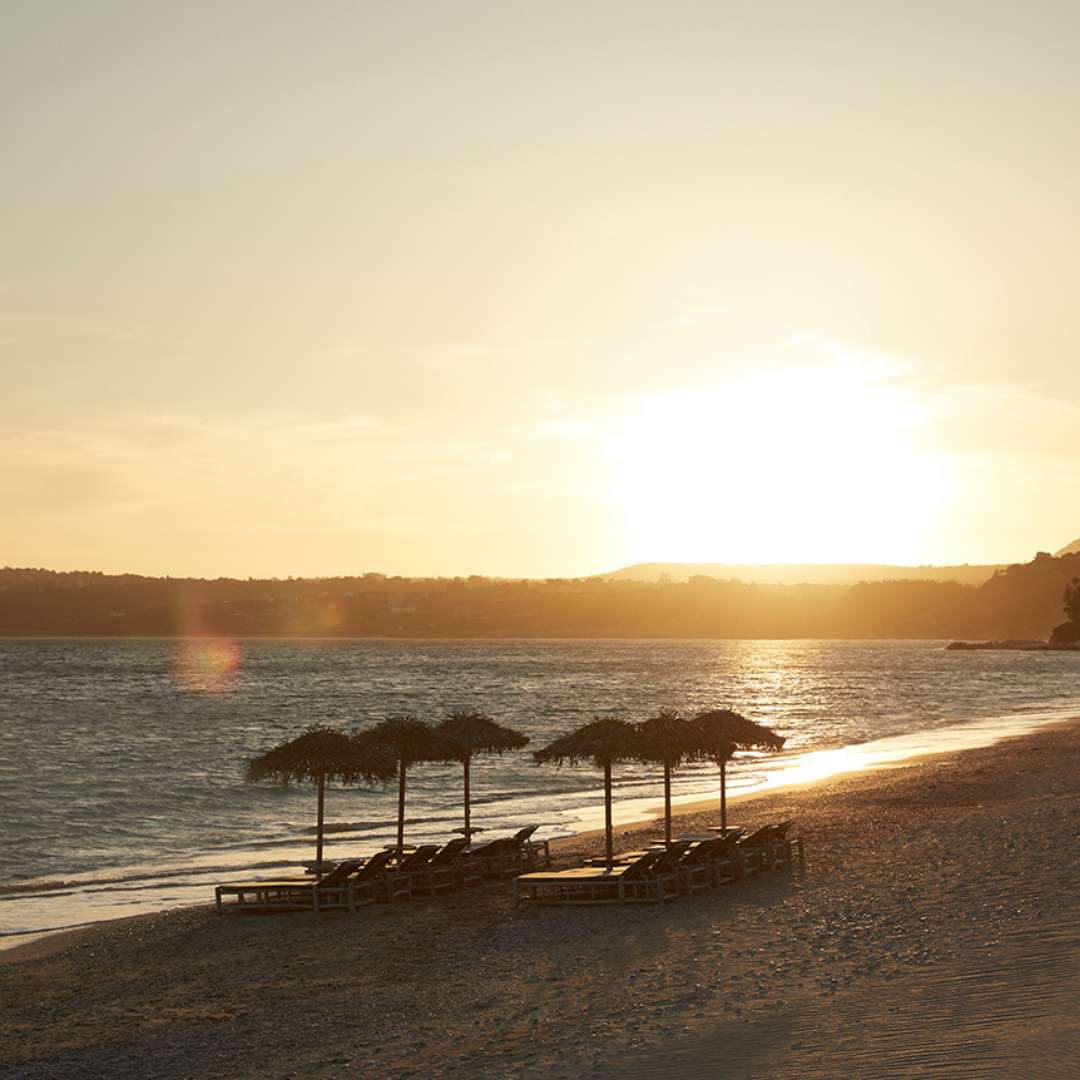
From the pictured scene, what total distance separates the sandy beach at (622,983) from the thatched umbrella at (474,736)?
2.73 meters

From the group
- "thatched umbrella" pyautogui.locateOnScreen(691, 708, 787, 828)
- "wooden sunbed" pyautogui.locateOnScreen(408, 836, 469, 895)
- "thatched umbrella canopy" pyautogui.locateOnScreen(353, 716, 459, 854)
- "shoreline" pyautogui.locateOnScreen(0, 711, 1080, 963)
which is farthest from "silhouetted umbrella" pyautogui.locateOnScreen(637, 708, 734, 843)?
"shoreline" pyautogui.locateOnScreen(0, 711, 1080, 963)

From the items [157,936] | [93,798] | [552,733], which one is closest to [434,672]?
[552,733]

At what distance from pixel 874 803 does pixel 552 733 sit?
36.2 meters

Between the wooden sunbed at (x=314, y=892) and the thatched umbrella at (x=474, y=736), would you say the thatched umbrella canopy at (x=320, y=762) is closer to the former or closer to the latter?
the wooden sunbed at (x=314, y=892)

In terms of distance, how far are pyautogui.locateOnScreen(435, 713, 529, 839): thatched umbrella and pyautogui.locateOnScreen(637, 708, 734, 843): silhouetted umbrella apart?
2.18 metres

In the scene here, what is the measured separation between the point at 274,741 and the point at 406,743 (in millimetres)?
42518

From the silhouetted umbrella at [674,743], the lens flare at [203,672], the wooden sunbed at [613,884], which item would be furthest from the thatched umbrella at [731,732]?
the lens flare at [203,672]

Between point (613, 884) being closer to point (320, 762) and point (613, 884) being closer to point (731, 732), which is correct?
point (320, 762)

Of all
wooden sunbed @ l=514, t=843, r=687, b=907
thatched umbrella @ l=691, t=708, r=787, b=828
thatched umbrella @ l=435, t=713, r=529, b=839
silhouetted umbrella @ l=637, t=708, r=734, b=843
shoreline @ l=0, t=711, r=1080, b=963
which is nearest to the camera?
wooden sunbed @ l=514, t=843, r=687, b=907

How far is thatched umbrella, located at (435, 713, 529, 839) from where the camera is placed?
2197cm

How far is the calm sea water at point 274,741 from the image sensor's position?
88.8ft

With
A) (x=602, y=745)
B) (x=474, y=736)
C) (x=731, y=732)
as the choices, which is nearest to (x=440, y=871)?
(x=474, y=736)

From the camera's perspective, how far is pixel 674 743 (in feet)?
70.3

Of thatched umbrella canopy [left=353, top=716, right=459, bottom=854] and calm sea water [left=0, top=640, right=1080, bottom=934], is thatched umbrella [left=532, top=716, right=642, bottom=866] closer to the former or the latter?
thatched umbrella canopy [left=353, top=716, right=459, bottom=854]
